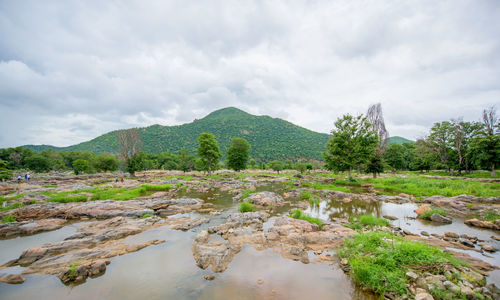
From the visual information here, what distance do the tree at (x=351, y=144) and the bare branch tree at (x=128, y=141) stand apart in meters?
52.5

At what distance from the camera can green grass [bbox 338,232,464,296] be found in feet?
19.1

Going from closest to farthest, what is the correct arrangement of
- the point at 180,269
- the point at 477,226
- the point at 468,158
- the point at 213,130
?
the point at 180,269 → the point at 477,226 → the point at 468,158 → the point at 213,130

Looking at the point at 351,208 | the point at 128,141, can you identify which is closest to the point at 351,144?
the point at 351,208

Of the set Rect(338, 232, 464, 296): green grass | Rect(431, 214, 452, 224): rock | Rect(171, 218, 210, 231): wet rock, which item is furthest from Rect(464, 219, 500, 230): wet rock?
Rect(171, 218, 210, 231): wet rock

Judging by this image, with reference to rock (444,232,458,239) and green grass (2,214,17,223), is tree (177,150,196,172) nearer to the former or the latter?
green grass (2,214,17,223)

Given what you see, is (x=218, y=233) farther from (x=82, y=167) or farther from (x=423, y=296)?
(x=82, y=167)

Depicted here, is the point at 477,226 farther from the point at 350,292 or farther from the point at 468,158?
the point at 468,158

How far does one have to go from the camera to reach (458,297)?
4988 mm

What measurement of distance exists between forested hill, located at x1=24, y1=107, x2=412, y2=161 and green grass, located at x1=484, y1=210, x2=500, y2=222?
107 meters

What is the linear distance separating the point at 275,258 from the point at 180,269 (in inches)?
169

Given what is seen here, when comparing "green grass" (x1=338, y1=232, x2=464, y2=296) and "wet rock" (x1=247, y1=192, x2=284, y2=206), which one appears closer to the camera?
"green grass" (x1=338, y1=232, x2=464, y2=296)

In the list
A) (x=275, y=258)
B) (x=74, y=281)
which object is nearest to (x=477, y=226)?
(x=275, y=258)

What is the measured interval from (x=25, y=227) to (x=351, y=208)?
25808 millimetres

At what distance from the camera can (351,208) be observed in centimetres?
1689
